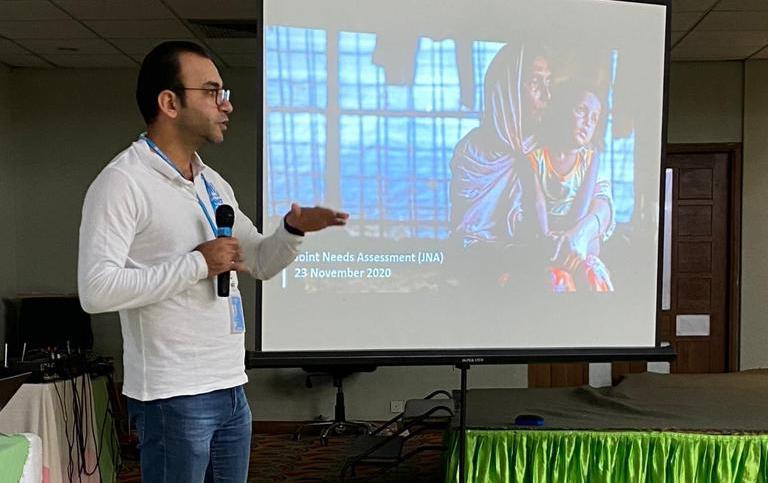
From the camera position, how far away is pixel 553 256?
2.41m

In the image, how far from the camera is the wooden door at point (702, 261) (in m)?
5.67

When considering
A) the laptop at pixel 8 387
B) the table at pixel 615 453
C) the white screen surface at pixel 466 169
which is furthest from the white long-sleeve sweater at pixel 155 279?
the laptop at pixel 8 387

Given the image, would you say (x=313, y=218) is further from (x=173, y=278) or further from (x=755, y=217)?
(x=755, y=217)

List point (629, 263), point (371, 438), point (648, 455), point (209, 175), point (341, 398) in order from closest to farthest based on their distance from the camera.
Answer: point (209, 175) → point (629, 263) → point (648, 455) → point (371, 438) → point (341, 398)

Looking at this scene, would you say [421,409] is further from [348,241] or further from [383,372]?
[383,372]

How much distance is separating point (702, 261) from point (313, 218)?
15.7ft

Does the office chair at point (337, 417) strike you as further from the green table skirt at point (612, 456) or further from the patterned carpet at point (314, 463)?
the green table skirt at point (612, 456)

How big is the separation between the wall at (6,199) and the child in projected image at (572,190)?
4.48 m

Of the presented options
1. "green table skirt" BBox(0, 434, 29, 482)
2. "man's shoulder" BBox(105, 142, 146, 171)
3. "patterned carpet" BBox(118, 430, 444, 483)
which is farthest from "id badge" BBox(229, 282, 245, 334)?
"patterned carpet" BBox(118, 430, 444, 483)

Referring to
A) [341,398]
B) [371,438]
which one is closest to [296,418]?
[341,398]

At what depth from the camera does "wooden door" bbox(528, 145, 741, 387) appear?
18.6ft

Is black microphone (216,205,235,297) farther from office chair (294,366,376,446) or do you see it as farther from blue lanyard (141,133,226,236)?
office chair (294,366,376,446)

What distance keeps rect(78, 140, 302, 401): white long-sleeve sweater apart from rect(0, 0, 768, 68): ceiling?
288cm

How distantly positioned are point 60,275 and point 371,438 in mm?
2870
